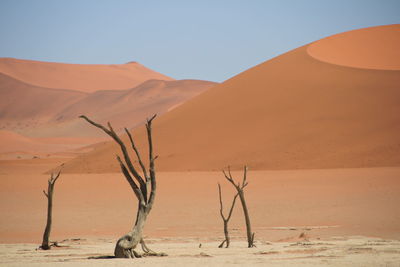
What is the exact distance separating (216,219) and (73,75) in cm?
12976

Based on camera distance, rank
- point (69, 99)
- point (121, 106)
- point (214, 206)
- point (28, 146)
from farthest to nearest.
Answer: point (69, 99)
point (121, 106)
point (28, 146)
point (214, 206)

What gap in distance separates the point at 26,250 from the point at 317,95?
97.8 ft

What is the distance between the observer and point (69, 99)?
118 metres

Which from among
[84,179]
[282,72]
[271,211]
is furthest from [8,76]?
[271,211]

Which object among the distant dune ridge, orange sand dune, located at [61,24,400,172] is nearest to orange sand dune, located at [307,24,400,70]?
orange sand dune, located at [61,24,400,172]

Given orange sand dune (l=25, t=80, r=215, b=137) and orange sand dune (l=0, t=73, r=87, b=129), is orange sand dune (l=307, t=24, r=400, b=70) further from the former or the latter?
orange sand dune (l=0, t=73, r=87, b=129)

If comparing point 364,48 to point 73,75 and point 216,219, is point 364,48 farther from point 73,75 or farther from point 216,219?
point 73,75

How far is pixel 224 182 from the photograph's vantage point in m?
26.7

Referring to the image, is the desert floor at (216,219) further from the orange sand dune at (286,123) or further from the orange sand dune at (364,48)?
the orange sand dune at (364,48)

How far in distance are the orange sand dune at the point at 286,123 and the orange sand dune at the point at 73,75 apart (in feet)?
300

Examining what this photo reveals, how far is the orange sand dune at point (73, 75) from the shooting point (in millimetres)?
133000

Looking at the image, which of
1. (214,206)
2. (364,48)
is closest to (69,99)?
(364,48)

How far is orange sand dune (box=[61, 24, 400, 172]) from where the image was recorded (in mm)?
32281

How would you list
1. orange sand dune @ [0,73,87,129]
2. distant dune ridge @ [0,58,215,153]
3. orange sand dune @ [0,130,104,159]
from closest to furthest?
1. orange sand dune @ [0,130,104,159]
2. distant dune ridge @ [0,58,215,153]
3. orange sand dune @ [0,73,87,129]
